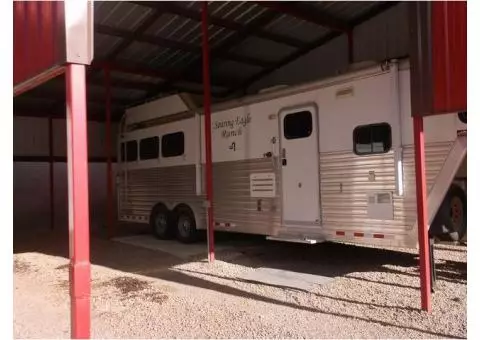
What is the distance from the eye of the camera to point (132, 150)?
11164 mm

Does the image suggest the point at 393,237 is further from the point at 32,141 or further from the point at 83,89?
the point at 32,141

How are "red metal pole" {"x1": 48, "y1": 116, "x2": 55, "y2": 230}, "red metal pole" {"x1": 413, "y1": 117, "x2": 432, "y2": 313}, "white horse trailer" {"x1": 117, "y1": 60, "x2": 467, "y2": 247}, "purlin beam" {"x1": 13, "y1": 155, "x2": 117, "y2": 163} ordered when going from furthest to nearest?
"purlin beam" {"x1": 13, "y1": 155, "x2": 117, "y2": 163} → "red metal pole" {"x1": 48, "y1": 116, "x2": 55, "y2": 230} → "white horse trailer" {"x1": 117, "y1": 60, "x2": 467, "y2": 247} → "red metal pole" {"x1": 413, "y1": 117, "x2": 432, "y2": 313}

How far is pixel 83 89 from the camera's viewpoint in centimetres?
350

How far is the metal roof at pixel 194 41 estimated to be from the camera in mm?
9258

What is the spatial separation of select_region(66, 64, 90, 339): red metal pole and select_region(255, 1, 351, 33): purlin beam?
19.9 feet

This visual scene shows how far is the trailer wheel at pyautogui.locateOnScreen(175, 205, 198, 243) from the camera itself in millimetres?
9320

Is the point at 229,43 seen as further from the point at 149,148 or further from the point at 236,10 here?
the point at 149,148

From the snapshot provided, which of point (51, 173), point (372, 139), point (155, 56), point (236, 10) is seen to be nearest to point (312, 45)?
point (236, 10)

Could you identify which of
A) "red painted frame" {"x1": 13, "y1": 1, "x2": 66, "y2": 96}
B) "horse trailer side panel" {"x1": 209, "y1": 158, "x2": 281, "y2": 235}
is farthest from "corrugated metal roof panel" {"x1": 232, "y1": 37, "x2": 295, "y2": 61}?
"red painted frame" {"x1": 13, "y1": 1, "x2": 66, "y2": 96}

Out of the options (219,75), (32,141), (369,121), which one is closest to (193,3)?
(219,75)

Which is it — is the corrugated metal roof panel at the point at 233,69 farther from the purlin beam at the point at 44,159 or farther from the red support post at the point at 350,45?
the purlin beam at the point at 44,159

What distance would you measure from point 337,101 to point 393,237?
6.48ft

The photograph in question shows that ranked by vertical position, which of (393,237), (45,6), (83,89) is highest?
(45,6)

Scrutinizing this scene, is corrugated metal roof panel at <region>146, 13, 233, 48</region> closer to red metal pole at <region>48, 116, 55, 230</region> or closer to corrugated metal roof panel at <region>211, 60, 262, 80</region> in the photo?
corrugated metal roof panel at <region>211, 60, 262, 80</region>
